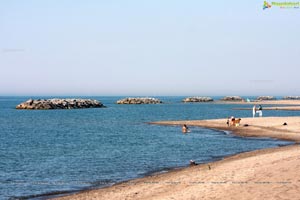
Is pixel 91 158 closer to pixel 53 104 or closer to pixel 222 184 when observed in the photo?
pixel 222 184

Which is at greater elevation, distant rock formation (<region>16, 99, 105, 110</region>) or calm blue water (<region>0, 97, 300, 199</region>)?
distant rock formation (<region>16, 99, 105, 110</region>)

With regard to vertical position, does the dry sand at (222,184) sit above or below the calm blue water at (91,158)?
above

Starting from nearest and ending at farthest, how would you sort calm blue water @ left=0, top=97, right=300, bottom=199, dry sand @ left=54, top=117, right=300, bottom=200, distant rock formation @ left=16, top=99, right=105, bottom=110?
dry sand @ left=54, top=117, right=300, bottom=200 < calm blue water @ left=0, top=97, right=300, bottom=199 < distant rock formation @ left=16, top=99, right=105, bottom=110

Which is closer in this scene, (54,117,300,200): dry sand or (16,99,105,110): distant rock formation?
(54,117,300,200): dry sand

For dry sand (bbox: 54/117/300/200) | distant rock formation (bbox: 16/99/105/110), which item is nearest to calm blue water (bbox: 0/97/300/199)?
dry sand (bbox: 54/117/300/200)

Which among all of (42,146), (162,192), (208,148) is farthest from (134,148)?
(162,192)

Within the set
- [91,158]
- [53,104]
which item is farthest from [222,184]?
[53,104]

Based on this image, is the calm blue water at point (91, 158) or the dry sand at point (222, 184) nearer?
the dry sand at point (222, 184)

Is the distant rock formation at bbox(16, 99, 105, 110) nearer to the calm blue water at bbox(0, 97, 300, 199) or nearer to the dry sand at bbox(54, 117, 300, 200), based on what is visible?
the calm blue water at bbox(0, 97, 300, 199)

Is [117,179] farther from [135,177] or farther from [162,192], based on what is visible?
[162,192]

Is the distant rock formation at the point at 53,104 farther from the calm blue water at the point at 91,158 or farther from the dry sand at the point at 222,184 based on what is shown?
the dry sand at the point at 222,184

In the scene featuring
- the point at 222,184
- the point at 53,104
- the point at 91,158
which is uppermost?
the point at 53,104

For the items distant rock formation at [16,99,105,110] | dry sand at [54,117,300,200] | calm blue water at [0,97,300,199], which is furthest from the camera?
distant rock formation at [16,99,105,110]

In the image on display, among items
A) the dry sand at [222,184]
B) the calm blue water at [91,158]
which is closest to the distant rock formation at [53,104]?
the calm blue water at [91,158]
